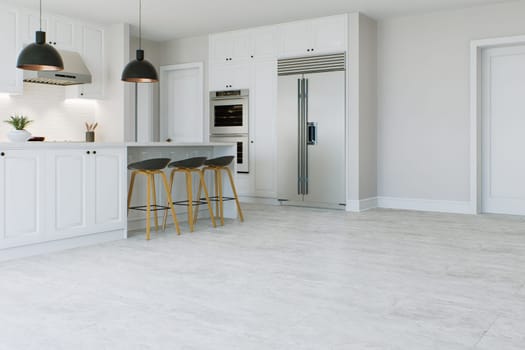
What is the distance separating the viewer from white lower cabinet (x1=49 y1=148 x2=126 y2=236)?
438cm

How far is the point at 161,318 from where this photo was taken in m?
2.68

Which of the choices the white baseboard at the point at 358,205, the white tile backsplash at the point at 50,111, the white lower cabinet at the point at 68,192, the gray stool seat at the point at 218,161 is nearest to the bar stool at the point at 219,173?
the gray stool seat at the point at 218,161

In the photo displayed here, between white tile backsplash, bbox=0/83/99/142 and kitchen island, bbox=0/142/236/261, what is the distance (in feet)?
9.02

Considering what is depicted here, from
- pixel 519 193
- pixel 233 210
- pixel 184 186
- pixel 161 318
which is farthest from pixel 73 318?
pixel 519 193

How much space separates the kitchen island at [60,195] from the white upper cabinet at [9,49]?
2.54 m

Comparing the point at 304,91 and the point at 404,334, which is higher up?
the point at 304,91

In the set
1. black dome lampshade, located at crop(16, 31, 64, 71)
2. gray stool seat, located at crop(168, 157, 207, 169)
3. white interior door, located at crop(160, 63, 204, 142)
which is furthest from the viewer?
white interior door, located at crop(160, 63, 204, 142)

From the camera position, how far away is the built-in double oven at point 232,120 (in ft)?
26.5

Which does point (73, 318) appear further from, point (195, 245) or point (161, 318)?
point (195, 245)

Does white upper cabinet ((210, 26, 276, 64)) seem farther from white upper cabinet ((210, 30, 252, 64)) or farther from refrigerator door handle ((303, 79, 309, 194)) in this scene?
refrigerator door handle ((303, 79, 309, 194))

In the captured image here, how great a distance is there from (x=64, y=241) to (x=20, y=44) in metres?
3.46

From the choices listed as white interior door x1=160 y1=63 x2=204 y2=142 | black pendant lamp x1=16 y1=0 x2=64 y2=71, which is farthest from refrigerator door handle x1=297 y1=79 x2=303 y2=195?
black pendant lamp x1=16 y1=0 x2=64 y2=71

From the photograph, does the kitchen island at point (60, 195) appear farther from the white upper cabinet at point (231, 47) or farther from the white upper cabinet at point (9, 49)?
the white upper cabinet at point (231, 47)

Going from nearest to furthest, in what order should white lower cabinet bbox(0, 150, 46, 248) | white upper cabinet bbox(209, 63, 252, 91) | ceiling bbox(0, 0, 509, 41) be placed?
1. white lower cabinet bbox(0, 150, 46, 248)
2. ceiling bbox(0, 0, 509, 41)
3. white upper cabinet bbox(209, 63, 252, 91)
